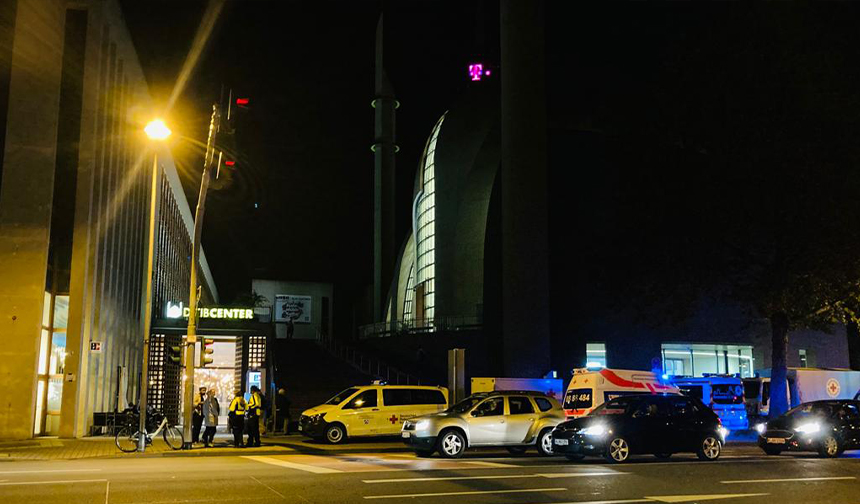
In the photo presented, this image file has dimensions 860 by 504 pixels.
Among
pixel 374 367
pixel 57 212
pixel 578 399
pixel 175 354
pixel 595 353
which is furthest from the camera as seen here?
pixel 595 353

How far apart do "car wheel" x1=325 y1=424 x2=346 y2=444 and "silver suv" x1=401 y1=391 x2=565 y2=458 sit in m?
4.64

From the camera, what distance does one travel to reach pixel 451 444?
18.2 metres

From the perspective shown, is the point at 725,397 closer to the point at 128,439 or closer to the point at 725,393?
the point at 725,393

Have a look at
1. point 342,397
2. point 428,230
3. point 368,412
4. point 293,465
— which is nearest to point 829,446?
point 368,412

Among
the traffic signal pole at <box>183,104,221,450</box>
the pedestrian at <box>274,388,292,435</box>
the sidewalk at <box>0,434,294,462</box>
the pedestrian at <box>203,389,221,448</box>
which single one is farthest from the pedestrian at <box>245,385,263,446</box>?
the pedestrian at <box>274,388,292,435</box>

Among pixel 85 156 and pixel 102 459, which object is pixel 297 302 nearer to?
pixel 85 156

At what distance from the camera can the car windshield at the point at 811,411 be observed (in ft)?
64.0

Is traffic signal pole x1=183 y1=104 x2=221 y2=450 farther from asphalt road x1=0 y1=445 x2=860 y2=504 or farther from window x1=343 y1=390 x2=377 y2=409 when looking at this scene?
window x1=343 y1=390 x2=377 y2=409

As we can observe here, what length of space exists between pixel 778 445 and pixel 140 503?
53.4 ft

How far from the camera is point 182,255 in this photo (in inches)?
2413

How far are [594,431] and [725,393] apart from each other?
57.0ft

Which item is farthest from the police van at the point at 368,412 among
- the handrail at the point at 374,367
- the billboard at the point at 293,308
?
the billboard at the point at 293,308

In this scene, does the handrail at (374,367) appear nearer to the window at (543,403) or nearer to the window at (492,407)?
the window at (543,403)

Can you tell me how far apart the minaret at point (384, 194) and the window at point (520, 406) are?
47.7 metres
